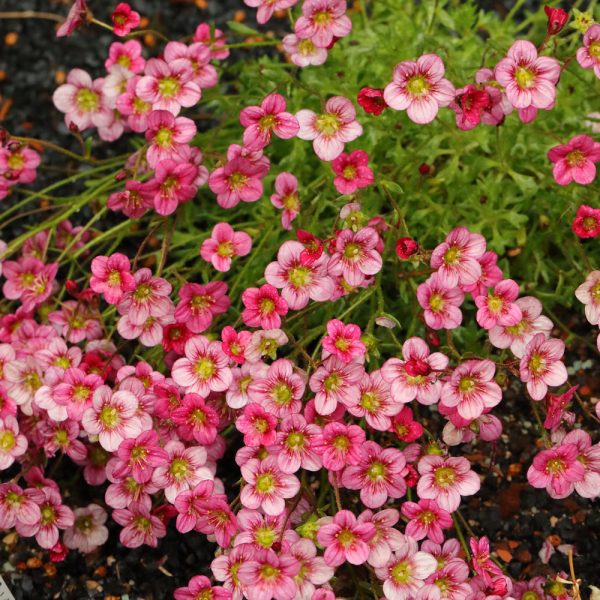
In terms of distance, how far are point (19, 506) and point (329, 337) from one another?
2.96 feet

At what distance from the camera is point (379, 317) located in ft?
7.37

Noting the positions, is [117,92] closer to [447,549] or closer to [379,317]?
[379,317]

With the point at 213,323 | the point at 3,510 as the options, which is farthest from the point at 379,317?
the point at 3,510

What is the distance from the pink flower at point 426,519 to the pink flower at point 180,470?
0.49 metres

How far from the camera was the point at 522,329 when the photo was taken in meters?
2.23

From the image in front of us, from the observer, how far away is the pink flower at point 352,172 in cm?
232

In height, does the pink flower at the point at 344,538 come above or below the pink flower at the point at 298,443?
below

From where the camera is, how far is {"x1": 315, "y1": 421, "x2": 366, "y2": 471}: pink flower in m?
2.09

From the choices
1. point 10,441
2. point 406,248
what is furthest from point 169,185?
point 10,441

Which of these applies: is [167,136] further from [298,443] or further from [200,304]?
[298,443]

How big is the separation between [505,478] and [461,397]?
2.04 ft

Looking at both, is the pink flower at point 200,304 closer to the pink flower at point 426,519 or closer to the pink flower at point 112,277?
the pink flower at point 112,277

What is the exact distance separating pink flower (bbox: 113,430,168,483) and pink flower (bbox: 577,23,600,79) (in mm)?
1384

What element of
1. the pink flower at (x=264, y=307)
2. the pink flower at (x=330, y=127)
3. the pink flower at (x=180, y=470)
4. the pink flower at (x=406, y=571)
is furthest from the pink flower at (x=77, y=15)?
the pink flower at (x=406, y=571)
